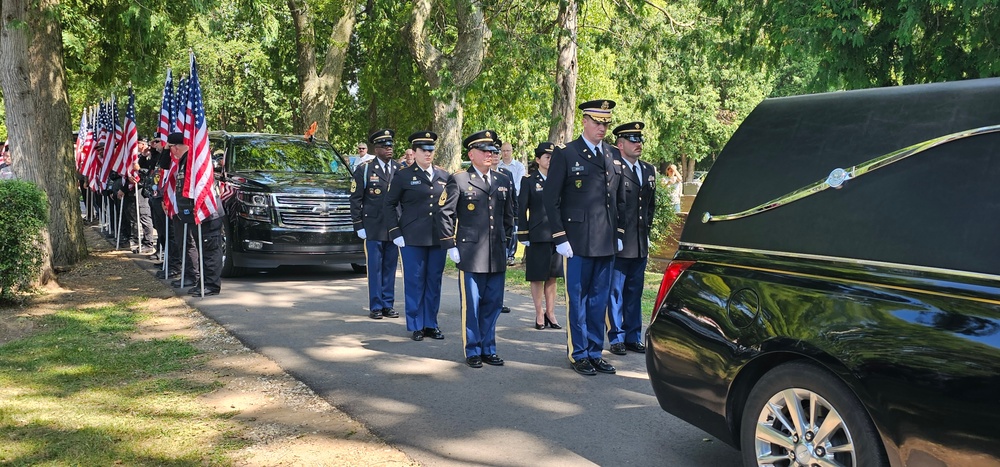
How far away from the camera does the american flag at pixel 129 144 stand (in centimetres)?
1612

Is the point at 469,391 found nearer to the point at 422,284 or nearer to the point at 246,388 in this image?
the point at 246,388

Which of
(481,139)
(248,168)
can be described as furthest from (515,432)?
(248,168)

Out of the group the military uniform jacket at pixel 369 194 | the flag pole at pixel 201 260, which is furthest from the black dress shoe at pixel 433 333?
the flag pole at pixel 201 260

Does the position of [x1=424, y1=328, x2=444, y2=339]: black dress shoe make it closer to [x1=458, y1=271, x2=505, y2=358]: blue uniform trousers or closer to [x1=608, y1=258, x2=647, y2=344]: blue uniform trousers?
[x1=458, y1=271, x2=505, y2=358]: blue uniform trousers

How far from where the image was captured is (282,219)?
1266cm

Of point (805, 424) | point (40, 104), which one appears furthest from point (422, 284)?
point (40, 104)

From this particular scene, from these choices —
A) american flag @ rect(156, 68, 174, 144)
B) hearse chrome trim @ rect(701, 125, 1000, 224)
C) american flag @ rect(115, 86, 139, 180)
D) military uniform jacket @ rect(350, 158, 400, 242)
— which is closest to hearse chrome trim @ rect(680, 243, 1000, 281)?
hearse chrome trim @ rect(701, 125, 1000, 224)

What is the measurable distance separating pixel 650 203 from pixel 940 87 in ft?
14.9

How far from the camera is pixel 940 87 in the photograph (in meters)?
3.91

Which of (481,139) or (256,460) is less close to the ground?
(481,139)

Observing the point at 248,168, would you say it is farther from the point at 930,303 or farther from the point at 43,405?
the point at 930,303

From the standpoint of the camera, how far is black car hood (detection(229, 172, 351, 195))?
→ 42.2 feet

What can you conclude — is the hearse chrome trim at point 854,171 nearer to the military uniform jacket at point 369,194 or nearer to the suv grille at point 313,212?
the military uniform jacket at point 369,194

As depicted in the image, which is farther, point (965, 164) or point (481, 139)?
point (481, 139)
